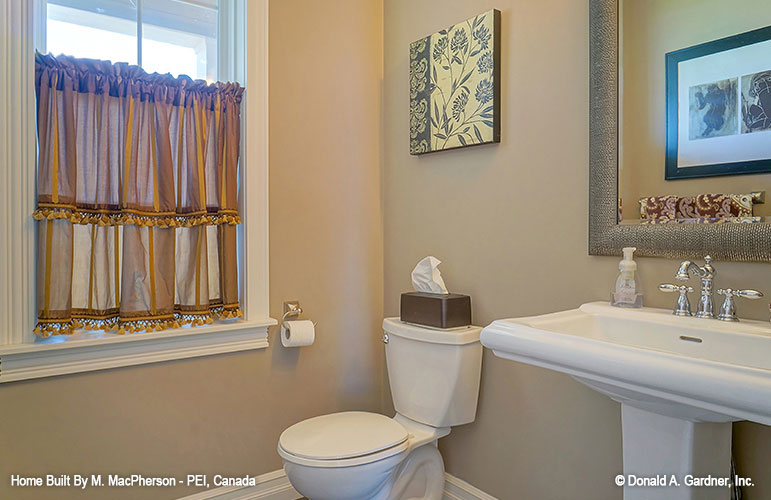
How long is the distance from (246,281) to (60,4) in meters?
1.14

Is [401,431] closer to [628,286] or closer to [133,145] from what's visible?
[628,286]

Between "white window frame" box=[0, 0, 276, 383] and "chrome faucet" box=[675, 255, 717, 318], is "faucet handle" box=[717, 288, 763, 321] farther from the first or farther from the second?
"white window frame" box=[0, 0, 276, 383]

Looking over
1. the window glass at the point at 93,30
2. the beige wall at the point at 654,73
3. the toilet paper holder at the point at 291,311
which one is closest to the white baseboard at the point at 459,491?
the toilet paper holder at the point at 291,311

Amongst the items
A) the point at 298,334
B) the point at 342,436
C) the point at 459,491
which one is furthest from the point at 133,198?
the point at 459,491

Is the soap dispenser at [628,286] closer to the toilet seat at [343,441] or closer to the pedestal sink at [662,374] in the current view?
the pedestal sink at [662,374]

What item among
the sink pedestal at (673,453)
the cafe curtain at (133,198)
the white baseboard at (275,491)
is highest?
the cafe curtain at (133,198)

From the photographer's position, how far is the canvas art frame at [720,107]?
1174 mm

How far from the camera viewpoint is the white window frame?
1499mm

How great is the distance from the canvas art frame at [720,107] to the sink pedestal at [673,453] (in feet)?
2.04

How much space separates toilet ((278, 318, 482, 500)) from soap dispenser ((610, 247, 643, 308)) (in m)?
0.53

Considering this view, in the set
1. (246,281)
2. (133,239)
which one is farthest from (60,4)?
(246,281)

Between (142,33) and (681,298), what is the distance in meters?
1.96

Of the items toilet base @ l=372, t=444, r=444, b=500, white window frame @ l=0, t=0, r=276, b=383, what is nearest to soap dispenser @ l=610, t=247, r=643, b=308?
toilet base @ l=372, t=444, r=444, b=500

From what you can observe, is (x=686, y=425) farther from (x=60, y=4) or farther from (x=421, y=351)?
(x=60, y=4)
